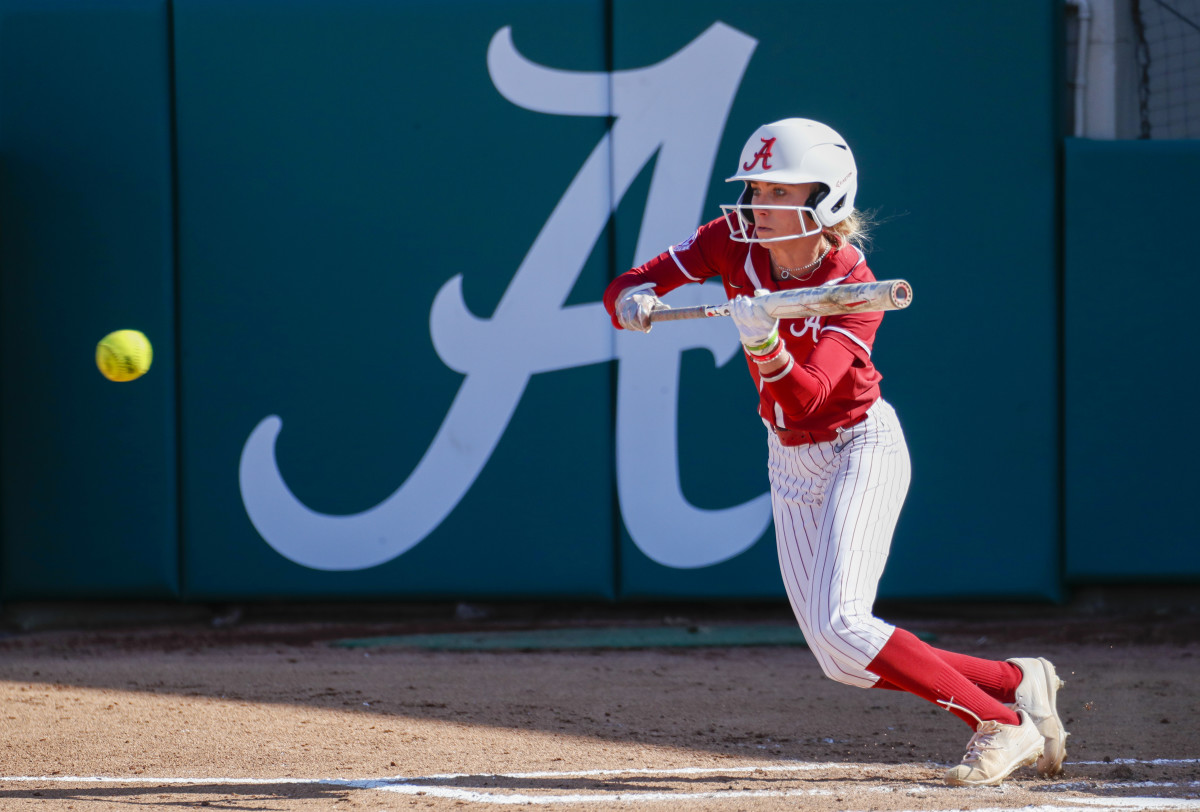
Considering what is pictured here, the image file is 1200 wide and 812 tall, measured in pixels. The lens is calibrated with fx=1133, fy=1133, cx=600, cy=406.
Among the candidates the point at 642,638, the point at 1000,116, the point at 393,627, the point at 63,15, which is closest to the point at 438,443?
the point at 393,627

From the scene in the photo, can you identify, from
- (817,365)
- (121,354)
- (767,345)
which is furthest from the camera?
(121,354)

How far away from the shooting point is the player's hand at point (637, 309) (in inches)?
110

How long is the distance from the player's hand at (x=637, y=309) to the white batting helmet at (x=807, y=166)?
0.27 m

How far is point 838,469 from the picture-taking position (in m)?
2.80

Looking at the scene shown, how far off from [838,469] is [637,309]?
2.09 feet

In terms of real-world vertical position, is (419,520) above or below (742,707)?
above

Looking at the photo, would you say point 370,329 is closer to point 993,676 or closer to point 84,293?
point 84,293

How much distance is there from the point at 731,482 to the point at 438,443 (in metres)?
1.37

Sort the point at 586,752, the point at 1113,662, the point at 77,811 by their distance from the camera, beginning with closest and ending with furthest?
the point at 77,811
the point at 586,752
the point at 1113,662

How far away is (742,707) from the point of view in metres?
3.93

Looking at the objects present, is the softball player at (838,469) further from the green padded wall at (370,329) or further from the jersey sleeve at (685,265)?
the green padded wall at (370,329)

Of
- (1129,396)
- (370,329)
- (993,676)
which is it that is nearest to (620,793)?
(993,676)

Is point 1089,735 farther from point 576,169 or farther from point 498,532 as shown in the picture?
point 576,169

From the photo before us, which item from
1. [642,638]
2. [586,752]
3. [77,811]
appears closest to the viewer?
[77,811]
